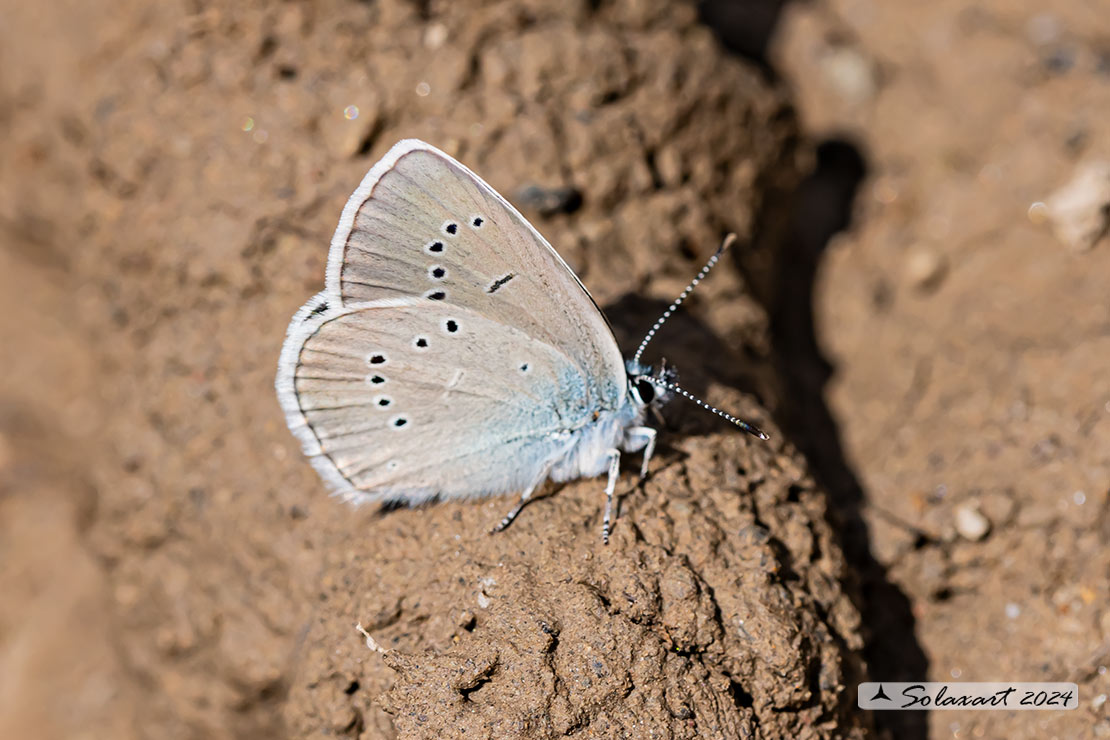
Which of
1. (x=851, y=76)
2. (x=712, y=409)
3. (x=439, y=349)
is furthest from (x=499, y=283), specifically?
(x=851, y=76)

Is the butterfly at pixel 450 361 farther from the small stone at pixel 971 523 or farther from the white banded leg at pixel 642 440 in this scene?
the small stone at pixel 971 523

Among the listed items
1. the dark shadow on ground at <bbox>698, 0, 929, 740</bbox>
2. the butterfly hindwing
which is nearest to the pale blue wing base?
the butterfly hindwing

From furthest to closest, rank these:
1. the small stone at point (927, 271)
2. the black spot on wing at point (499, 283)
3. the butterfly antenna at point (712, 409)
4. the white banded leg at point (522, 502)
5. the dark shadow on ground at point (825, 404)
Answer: the small stone at point (927, 271) < the dark shadow on ground at point (825, 404) < the butterfly antenna at point (712, 409) < the white banded leg at point (522, 502) < the black spot on wing at point (499, 283)

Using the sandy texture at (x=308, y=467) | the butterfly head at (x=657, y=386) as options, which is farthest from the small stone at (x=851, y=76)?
the butterfly head at (x=657, y=386)

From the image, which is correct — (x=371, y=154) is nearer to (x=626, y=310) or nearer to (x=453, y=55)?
(x=453, y=55)

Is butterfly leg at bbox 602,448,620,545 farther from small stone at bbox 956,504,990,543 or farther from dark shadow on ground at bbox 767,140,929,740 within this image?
small stone at bbox 956,504,990,543

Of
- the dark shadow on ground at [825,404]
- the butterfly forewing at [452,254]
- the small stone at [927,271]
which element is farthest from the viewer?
the small stone at [927,271]
